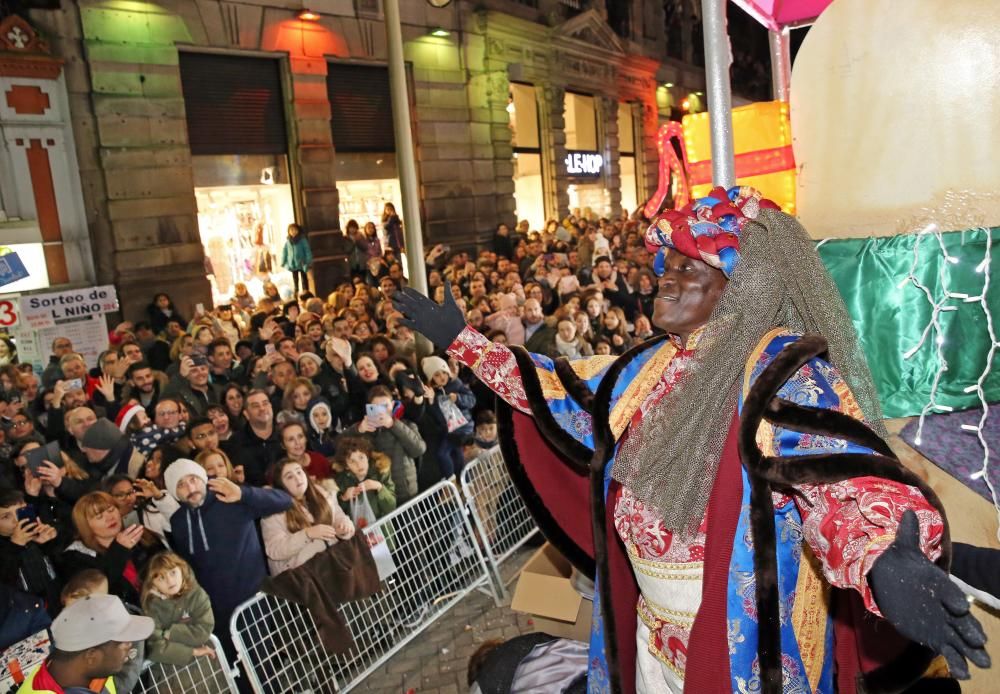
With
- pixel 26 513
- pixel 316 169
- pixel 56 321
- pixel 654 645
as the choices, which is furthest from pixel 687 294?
pixel 316 169

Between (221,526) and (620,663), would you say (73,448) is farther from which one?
(620,663)

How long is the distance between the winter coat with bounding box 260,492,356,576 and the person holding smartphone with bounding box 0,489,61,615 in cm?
99

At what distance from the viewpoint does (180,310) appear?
41.1 feet

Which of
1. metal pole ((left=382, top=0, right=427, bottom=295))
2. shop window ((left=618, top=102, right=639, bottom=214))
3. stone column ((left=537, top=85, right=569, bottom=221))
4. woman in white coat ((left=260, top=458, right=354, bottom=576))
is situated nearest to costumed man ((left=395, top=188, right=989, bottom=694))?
woman in white coat ((left=260, top=458, right=354, bottom=576))

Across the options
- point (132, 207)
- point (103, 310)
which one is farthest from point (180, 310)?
point (103, 310)

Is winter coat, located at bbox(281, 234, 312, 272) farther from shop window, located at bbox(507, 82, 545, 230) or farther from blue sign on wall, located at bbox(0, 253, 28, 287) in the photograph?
shop window, located at bbox(507, 82, 545, 230)

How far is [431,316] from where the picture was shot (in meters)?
2.76

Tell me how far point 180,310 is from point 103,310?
9.71 ft

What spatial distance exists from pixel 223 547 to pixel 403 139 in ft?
15.6

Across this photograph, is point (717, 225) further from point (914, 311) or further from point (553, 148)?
point (553, 148)

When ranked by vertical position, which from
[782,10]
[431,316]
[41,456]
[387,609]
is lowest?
[387,609]

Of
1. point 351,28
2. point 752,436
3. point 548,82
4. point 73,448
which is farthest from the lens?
point 548,82

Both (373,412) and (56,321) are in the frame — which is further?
(56,321)

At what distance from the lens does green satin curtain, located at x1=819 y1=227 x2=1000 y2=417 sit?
2539 millimetres
